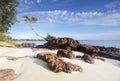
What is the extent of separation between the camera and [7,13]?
29938 millimetres

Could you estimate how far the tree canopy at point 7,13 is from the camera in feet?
97.3

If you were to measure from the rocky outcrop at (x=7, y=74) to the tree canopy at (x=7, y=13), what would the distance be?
19.5 m

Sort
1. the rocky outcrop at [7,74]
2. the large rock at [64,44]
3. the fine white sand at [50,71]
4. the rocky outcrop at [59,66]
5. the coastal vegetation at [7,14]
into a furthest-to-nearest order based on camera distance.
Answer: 1. the coastal vegetation at [7,14]
2. the large rock at [64,44]
3. the rocky outcrop at [59,66]
4. the fine white sand at [50,71]
5. the rocky outcrop at [7,74]

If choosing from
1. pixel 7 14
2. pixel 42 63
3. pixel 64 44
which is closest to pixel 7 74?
pixel 42 63

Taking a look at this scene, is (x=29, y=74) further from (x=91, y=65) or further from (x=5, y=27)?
(x=5, y=27)

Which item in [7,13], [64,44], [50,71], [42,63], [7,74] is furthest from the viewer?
[7,13]

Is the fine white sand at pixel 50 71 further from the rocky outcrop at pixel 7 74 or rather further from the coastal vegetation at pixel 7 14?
the coastal vegetation at pixel 7 14

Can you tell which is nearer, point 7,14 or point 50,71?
point 50,71

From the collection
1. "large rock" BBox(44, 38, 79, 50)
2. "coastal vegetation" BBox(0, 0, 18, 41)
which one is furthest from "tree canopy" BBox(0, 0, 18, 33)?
"large rock" BBox(44, 38, 79, 50)

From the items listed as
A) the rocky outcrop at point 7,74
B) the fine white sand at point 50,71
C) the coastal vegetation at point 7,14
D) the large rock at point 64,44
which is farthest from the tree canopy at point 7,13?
the rocky outcrop at point 7,74

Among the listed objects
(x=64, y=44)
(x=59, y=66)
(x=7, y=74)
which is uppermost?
(x=64, y=44)

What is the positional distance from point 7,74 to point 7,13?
20.9 metres

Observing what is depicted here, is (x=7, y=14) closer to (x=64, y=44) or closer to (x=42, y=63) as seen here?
(x=64, y=44)

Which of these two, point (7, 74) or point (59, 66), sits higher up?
point (59, 66)
